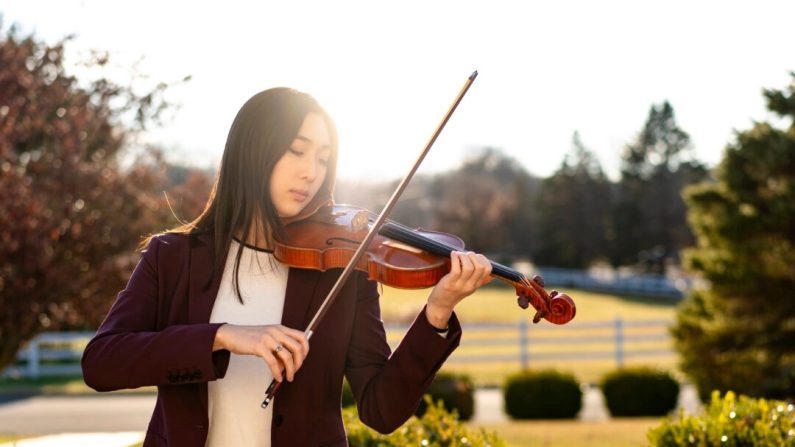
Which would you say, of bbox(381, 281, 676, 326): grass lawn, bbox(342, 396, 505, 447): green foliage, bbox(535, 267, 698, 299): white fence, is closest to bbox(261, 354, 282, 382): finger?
bbox(342, 396, 505, 447): green foliage

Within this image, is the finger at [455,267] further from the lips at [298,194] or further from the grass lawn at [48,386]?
the grass lawn at [48,386]

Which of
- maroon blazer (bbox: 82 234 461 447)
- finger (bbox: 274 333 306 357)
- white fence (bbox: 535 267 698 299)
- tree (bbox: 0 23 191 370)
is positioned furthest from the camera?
white fence (bbox: 535 267 698 299)

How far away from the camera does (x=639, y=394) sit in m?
14.9

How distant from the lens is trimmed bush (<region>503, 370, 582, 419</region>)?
14539mm

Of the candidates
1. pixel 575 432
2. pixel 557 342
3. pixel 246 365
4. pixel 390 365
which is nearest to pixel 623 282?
pixel 557 342

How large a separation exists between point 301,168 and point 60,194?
7890mm

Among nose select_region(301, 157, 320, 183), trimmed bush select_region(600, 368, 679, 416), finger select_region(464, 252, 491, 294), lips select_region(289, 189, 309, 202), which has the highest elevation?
nose select_region(301, 157, 320, 183)

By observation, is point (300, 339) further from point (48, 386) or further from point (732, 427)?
point (48, 386)

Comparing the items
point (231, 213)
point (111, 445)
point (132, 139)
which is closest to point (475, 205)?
point (132, 139)

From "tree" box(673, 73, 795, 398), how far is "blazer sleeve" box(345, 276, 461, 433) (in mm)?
12599

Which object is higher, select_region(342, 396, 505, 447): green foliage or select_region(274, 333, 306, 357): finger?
select_region(274, 333, 306, 357): finger

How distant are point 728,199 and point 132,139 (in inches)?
323

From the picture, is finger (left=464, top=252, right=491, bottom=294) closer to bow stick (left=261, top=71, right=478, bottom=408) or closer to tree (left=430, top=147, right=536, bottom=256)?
bow stick (left=261, top=71, right=478, bottom=408)

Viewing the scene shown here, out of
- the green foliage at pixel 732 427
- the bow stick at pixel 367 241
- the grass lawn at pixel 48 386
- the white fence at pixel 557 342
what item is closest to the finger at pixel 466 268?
the bow stick at pixel 367 241
